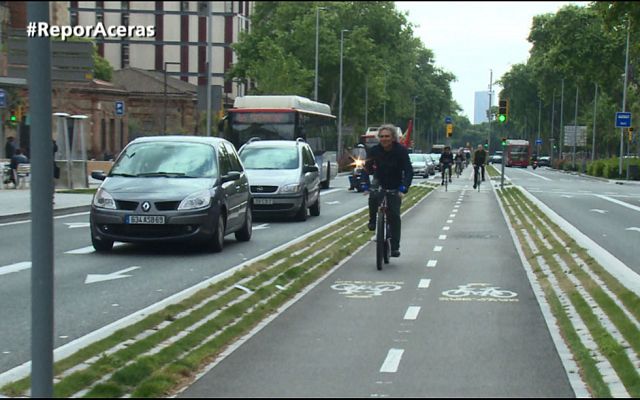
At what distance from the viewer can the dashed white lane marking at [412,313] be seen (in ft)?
31.5

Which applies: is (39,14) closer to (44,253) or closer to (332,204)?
(44,253)

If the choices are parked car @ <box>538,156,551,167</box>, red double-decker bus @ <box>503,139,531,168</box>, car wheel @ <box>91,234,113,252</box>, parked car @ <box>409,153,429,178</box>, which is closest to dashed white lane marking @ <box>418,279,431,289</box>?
car wheel @ <box>91,234,113,252</box>

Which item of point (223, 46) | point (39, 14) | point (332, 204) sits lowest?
point (332, 204)

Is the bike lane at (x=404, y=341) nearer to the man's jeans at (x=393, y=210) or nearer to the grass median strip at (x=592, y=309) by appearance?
the grass median strip at (x=592, y=309)

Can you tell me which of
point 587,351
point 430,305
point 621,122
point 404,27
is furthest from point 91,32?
point 404,27

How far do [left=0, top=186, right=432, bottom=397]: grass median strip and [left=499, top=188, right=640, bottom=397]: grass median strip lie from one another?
2.68 m

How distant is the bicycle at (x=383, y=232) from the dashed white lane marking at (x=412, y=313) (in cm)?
336

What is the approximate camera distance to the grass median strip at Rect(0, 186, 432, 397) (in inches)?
254

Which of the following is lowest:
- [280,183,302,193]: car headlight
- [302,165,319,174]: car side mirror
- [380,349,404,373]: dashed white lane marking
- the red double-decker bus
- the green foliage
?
the red double-decker bus

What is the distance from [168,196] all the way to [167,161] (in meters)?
1.23

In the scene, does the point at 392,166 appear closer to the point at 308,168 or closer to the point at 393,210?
the point at 393,210

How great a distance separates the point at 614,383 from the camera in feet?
22.3

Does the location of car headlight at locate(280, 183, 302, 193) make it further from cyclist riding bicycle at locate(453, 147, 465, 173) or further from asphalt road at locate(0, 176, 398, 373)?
cyclist riding bicycle at locate(453, 147, 465, 173)

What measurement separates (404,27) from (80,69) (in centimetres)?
6674
